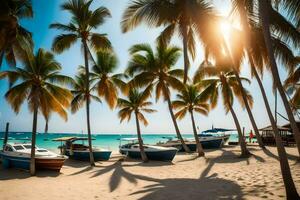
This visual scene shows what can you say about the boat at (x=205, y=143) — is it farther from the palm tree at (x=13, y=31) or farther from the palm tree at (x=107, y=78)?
the palm tree at (x=13, y=31)

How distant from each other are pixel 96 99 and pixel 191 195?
54.3ft

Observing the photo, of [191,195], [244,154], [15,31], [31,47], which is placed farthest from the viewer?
[244,154]

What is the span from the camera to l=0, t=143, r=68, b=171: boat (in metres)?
16.3

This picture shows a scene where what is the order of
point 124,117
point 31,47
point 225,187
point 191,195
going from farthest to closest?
point 124,117
point 31,47
point 225,187
point 191,195

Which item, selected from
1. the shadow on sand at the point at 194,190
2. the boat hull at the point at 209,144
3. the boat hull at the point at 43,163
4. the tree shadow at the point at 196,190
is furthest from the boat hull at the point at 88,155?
the tree shadow at the point at 196,190

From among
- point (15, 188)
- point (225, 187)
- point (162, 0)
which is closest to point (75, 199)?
point (15, 188)

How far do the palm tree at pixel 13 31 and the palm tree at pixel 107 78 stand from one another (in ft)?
20.4

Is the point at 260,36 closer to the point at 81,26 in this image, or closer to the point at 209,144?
the point at 81,26

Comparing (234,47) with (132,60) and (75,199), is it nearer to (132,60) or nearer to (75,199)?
(75,199)

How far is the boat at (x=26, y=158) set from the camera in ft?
53.4

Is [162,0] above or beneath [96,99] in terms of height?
above

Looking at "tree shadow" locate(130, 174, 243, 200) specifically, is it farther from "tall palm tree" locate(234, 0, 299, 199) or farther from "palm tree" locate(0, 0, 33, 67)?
"palm tree" locate(0, 0, 33, 67)

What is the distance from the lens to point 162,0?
12523mm

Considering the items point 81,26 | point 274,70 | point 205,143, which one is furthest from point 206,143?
point 274,70
